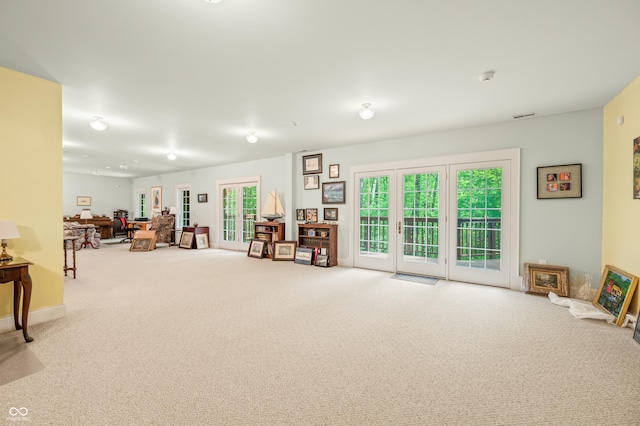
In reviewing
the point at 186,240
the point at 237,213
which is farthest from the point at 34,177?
the point at 186,240

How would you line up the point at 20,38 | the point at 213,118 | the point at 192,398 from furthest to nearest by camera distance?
the point at 213,118 < the point at 20,38 < the point at 192,398

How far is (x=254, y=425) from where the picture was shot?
1.53 m

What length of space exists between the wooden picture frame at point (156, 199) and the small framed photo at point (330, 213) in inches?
286

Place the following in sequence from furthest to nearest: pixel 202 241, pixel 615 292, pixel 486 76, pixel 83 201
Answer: pixel 83 201, pixel 202 241, pixel 615 292, pixel 486 76

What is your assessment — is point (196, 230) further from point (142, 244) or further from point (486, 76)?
point (486, 76)

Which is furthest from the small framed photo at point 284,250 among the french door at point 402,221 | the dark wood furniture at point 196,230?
the dark wood furniture at point 196,230

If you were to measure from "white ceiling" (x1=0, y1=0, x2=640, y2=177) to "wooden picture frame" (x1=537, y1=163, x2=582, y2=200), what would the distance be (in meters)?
0.78

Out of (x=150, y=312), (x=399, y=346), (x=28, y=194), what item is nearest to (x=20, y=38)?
(x=28, y=194)

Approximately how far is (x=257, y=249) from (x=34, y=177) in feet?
14.8

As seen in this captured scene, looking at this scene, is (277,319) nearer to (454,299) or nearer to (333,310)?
(333,310)

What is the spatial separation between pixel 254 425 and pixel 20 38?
3.27m

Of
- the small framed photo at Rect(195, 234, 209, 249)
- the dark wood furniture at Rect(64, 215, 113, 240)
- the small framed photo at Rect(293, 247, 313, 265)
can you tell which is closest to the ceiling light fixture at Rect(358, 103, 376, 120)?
the small framed photo at Rect(293, 247, 313, 265)

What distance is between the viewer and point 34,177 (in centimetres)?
284

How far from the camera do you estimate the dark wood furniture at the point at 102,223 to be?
32.0 ft
